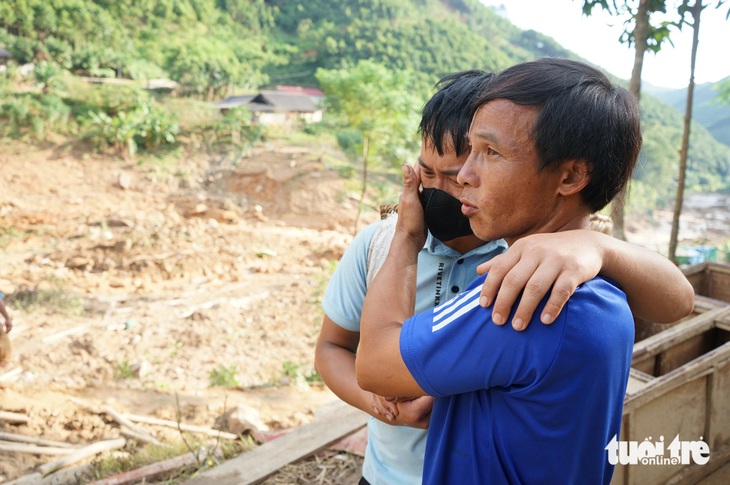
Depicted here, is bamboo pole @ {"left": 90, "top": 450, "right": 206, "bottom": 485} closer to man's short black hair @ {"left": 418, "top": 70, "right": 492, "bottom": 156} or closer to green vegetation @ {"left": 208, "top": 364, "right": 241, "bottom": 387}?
man's short black hair @ {"left": 418, "top": 70, "right": 492, "bottom": 156}

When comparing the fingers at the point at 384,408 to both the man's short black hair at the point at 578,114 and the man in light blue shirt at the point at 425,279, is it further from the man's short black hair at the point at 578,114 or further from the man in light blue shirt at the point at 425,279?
the man's short black hair at the point at 578,114

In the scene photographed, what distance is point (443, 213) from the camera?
4.47 feet

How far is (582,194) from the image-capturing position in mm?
1065

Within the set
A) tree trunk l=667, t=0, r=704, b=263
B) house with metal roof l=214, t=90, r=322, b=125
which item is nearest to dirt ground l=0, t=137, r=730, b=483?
house with metal roof l=214, t=90, r=322, b=125

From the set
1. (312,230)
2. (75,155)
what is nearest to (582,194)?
(312,230)

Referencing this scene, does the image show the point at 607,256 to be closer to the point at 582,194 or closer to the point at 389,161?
the point at 582,194

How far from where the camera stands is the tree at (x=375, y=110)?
15.2m

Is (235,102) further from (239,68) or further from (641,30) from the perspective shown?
(641,30)

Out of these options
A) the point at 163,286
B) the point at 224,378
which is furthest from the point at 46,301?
the point at 224,378

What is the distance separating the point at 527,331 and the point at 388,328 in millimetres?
283

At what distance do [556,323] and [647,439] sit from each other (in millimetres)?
2010

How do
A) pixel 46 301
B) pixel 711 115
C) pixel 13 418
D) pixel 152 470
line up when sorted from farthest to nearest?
1. pixel 711 115
2. pixel 46 301
3. pixel 13 418
4. pixel 152 470

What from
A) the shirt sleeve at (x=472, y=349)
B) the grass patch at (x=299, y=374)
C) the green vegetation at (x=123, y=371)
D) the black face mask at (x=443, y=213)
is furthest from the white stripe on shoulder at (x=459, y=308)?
the green vegetation at (x=123, y=371)

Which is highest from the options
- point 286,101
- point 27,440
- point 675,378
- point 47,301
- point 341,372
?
point 341,372
